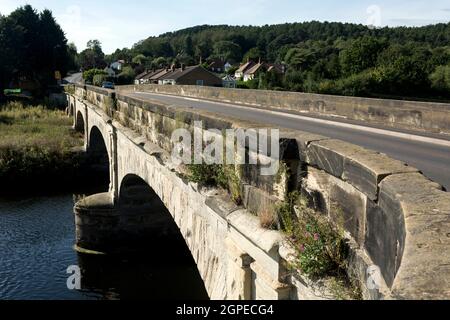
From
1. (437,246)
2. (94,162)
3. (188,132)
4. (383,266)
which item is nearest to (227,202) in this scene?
(188,132)

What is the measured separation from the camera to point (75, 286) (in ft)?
47.5

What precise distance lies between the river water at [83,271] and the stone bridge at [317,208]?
659cm

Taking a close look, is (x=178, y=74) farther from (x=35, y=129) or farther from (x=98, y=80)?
(x=35, y=129)

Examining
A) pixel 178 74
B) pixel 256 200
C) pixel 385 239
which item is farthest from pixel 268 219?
pixel 178 74

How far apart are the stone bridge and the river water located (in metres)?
6.59

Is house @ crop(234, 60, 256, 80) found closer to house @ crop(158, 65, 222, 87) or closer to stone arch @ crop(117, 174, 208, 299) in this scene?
house @ crop(158, 65, 222, 87)

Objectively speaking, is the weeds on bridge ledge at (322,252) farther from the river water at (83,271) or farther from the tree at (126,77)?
the tree at (126,77)

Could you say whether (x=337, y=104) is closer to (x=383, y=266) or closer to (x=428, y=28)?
(x=383, y=266)

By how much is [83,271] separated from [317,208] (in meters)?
13.2

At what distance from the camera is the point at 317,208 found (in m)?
3.71

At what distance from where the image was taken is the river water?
1386cm

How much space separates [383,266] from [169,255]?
1416 cm

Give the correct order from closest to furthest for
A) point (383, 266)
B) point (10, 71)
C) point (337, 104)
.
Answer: point (383, 266)
point (337, 104)
point (10, 71)

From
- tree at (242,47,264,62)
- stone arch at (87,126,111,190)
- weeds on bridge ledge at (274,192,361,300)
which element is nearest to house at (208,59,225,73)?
tree at (242,47,264,62)
